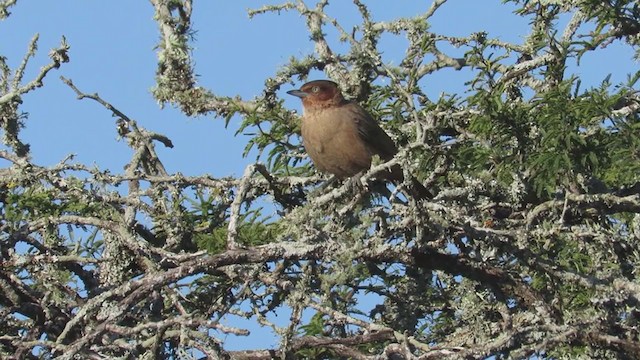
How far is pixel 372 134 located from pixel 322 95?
429 mm

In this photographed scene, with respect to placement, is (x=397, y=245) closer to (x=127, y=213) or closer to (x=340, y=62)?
(x=127, y=213)

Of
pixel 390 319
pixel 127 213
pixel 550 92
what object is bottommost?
pixel 390 319

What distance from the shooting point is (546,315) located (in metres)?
4.21

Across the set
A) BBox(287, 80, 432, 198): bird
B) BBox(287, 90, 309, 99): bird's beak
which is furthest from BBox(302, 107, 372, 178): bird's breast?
BBox(287, 90, 309, 99): bird's beak

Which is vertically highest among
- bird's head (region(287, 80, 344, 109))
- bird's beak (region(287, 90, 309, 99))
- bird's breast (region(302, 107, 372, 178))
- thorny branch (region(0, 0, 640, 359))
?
bird's beak (region(287, 90, 309, 99))

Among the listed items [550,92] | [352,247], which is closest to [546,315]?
[352,247]

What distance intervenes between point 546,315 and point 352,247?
28.5 inches

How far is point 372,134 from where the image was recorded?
650 centimetres

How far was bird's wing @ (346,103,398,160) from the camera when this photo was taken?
6465 millimetres

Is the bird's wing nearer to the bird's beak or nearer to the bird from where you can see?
the bird

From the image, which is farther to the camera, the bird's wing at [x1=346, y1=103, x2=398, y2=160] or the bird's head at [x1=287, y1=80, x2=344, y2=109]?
the bird's head at [x1=287, y1=80, x2=344, y2=109]

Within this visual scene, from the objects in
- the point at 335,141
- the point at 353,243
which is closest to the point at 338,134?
the point at 335,141

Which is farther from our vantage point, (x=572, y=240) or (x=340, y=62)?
(x=340, y=62)

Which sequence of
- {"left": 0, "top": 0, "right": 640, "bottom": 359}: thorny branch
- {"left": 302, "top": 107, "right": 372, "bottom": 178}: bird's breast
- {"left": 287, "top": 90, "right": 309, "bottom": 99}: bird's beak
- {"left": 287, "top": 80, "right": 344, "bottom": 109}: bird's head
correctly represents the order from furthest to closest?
{"left": 287, "top": 90, "right": 309, "bottom": 99}: bird's beak → {"left": 287, "top": 80, "right": 344, "bottom": 109}: bird's head → {"left": 302, "top": 107, "right": 372, "bottom": 178}: bird's breast → {"left": 0, "top": 0, "right": 640, "bottom": 359}: thorny branch
